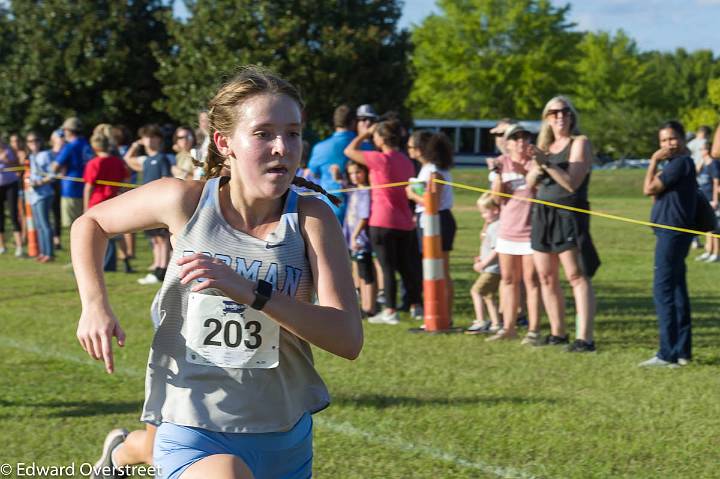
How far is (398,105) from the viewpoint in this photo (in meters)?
39.0

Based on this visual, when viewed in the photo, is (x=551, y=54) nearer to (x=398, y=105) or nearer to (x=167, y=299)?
(x=398, y=105)

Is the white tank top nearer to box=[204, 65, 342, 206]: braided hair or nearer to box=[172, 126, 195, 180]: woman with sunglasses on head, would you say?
box=[204, 65, 342, 206]: braided hair

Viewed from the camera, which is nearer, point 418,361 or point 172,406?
point 172,406

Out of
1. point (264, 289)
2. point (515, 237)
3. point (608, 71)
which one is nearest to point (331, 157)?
point (515, 237)

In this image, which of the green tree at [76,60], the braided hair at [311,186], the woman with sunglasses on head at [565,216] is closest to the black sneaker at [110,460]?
the braided hair at [311,186]

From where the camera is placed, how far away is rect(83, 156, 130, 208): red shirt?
13.3 meters

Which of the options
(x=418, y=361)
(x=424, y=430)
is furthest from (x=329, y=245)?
(x=418, y=361)

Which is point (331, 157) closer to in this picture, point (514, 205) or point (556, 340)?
point (514, 205)

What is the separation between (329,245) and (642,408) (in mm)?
4235

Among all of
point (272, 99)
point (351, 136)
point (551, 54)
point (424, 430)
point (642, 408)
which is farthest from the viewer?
point (551, 54)

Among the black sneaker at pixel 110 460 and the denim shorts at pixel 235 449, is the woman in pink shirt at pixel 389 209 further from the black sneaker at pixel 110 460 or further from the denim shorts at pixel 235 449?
the denim shorts at pixel 235 449

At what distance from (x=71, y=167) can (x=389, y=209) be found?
22.5 feet

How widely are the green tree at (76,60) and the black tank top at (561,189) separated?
102 feet

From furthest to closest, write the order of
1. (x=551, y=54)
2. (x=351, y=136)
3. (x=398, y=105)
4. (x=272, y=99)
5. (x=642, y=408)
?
1. (x=551, y=54)
2. (x=398, y=105)
3. (x=351, y=136)
4. (x=642, y=408)
5. (x=272, y=99)
